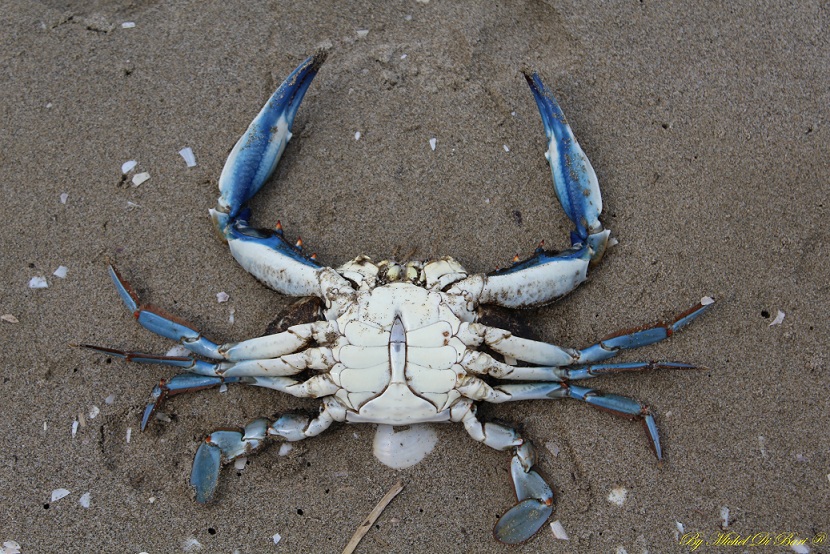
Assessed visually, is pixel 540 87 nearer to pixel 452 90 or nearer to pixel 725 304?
pixel 452 90

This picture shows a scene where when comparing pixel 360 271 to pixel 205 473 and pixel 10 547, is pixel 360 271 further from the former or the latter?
pixel 10 547

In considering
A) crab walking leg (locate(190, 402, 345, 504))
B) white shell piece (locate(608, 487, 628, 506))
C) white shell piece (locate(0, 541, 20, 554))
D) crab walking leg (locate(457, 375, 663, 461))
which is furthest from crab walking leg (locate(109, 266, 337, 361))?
white shell piece (locate(608, 487, 628, 506))

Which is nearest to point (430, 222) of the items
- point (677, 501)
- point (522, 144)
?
point (522, 144)

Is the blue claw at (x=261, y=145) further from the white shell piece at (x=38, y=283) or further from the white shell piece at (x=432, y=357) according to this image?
the white shell piece at (x=432, y=357)

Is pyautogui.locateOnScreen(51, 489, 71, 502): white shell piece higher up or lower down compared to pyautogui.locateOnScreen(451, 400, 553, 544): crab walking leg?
lower down

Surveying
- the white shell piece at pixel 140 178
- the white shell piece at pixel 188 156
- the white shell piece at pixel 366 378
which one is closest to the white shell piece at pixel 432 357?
the white shell piece at pixel 366 378

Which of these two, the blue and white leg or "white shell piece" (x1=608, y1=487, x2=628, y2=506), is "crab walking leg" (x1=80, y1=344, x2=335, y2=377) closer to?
the blue and white leg
